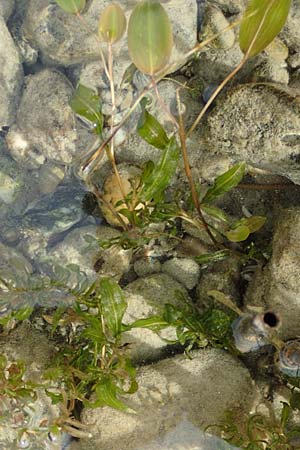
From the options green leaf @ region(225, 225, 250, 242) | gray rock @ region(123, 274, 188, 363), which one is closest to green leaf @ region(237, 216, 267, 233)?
green leaf @ region(225, 225, 250, 242)

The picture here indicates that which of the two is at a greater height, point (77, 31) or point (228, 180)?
point (77, 31)

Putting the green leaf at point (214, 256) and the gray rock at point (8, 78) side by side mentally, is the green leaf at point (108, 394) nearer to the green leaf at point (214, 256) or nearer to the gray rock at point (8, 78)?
the green leaf at point (214, 256)

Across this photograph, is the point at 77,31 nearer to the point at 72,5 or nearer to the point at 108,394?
the point at 72,5

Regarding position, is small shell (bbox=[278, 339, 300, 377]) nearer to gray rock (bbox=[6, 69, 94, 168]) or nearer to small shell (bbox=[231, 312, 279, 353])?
small shell (bbox=[231, 312, 279, 353])

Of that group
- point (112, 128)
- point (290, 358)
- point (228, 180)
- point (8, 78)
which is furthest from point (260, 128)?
point (8, 78)

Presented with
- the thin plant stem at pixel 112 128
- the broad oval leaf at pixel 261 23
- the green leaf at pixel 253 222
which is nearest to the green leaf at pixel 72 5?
the thin plant stem at pixel 112 128
